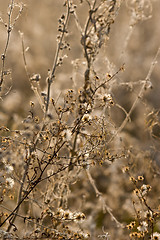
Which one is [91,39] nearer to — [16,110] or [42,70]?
[16,110]

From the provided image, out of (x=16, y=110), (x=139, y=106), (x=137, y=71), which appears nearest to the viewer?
(x=16, y=110)

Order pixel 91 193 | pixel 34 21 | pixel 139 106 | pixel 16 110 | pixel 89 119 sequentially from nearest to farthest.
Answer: pixel 89 119, pixel 91 193, pixel 16 110, pixel 139 106, pixel 34 21

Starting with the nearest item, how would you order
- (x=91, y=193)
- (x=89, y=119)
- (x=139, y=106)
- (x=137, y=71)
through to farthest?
1. (x=89, y=119)
2. (x=91, y=193)
3. (x=139, y=106)
4. (x=137, y=71)

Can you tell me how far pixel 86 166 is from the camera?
1610mm

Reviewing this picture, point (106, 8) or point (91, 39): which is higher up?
point (106, 8)

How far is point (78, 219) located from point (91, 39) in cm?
113

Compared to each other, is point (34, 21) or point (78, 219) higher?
point (34, 21)

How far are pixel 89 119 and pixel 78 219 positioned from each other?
Result: 1.72 feet

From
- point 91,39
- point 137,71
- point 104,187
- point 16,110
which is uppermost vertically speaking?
point 137,71

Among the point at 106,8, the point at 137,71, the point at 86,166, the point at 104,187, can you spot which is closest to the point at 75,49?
the point at 137,71

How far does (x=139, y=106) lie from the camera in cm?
618

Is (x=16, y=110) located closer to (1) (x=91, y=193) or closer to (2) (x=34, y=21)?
(1) (x=91, y=193)

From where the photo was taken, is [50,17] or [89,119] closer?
[89,119]

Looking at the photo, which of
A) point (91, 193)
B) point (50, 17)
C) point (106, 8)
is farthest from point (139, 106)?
point (106, 8)
